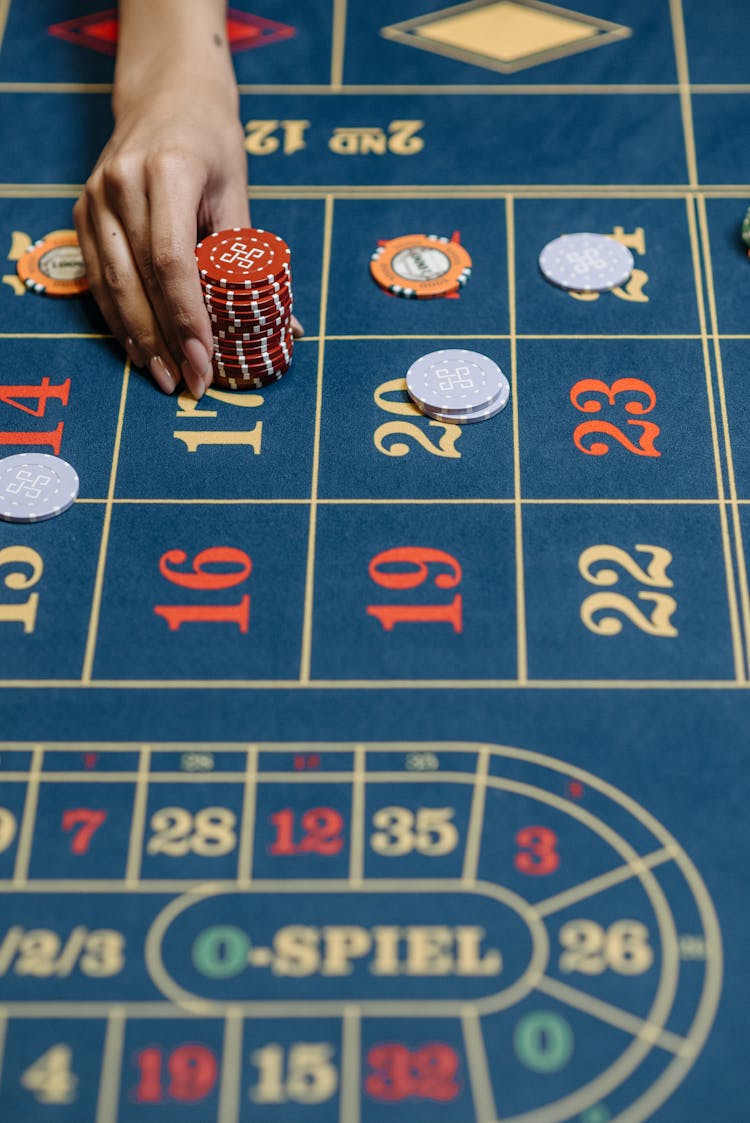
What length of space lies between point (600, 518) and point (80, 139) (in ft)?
7.25

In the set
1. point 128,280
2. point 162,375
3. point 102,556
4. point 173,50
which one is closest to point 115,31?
point 173,50

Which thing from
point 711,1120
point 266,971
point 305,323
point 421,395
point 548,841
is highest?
point 305,323

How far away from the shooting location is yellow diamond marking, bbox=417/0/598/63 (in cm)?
506

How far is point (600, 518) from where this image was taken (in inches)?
150

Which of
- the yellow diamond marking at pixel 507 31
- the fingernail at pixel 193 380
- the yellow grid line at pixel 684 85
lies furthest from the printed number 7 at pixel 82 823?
the yellow diamond marking at pixel 507 31

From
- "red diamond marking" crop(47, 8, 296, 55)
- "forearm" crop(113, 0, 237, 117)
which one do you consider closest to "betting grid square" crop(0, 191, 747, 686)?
"forearm" crop(113, 0, 237, 117)

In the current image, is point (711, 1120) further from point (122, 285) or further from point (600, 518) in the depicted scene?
point (122, 285)

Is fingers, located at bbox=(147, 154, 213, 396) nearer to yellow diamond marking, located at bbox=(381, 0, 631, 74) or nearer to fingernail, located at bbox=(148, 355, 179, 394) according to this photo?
fingernail, located at bbox=(148, 355, 179, 394)

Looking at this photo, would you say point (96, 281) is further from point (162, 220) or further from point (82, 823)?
point (82, 823)

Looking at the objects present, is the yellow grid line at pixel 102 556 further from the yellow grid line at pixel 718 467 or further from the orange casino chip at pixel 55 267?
the yellow grid line at pixel 718 467

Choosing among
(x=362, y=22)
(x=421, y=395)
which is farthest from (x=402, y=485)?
(x=362, y=22)

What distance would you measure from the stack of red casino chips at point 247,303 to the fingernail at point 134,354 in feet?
0.70

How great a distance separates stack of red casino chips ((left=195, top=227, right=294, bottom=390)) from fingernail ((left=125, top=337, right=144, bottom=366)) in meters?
0.21

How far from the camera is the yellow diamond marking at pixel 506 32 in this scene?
16.5ft
